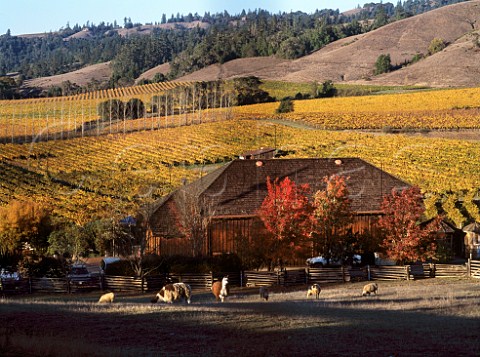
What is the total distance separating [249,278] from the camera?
135ft

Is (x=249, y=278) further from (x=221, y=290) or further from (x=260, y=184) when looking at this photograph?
(x=260, y=184)

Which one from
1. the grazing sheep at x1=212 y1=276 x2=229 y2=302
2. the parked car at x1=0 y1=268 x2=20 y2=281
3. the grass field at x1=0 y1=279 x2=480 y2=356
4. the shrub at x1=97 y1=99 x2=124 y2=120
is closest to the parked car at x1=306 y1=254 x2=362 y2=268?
the grass field at x1=0 y1=279 x2=480 y2=356

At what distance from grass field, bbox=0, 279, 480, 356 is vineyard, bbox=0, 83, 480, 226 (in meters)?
27.7

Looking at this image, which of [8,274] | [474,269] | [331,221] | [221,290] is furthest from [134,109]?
[221,290]

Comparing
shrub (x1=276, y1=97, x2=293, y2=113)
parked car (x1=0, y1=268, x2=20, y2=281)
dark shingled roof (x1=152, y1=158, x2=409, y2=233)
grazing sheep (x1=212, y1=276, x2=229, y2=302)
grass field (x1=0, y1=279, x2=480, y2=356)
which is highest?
shrub (x1=276, y1=97, x2=293, y2=113)

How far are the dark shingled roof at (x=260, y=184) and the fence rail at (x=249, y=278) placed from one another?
11.5 m

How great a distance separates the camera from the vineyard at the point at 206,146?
68.0 meters

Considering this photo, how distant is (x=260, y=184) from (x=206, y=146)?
115ft

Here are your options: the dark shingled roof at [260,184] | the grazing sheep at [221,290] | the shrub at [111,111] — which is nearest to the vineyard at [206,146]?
the shrub at [111,111]

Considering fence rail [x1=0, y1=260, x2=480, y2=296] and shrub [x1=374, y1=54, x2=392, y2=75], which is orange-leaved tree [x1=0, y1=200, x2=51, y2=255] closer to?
fence rail [x1=0, y1=260, x2=480, y2=296]

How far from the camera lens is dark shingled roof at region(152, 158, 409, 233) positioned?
176 ft

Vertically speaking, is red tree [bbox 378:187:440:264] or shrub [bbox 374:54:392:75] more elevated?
shrub [bbox 374:54:392:75]

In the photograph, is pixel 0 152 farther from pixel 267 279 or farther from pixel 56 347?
pixel 56 347

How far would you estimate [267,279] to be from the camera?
4122cm
